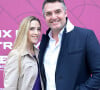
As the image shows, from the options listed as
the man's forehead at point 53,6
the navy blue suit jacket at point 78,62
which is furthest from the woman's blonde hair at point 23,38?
the navy blue suit jacket at point 78,62

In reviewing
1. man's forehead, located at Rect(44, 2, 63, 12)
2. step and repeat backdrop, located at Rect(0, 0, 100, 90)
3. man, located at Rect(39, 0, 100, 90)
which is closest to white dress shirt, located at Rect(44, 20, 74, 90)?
man, located at Rect(39, 0, 100, 90)

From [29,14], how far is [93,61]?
125 cm

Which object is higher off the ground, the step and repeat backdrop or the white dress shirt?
the step and repeat backdrop

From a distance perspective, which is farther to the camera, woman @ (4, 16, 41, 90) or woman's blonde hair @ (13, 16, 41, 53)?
woman's blonde hair @ (13, 16, 41, 53)

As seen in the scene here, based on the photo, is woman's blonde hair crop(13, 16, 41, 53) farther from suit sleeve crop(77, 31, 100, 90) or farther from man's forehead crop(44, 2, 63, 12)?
suit sleeve crop(77, 31, 100, 90)

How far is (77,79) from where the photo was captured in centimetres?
150

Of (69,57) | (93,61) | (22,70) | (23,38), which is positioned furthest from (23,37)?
(93,61)

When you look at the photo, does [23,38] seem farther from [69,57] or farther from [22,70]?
[69,57]

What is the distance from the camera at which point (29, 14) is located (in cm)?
235

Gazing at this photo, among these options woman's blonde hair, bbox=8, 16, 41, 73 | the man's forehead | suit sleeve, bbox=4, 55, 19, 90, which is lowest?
suit sleeve, bbox=4, 55, 19, 90

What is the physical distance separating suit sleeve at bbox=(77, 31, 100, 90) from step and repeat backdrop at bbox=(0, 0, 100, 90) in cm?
87

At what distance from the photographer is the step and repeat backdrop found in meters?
2.28

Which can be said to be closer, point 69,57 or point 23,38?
point 69,57

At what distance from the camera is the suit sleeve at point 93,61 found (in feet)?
4.65
